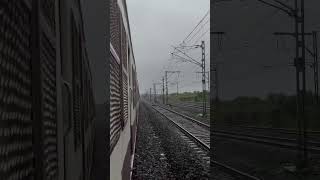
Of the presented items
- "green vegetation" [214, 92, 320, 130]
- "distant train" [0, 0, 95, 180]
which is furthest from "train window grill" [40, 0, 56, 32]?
"green vegetation" [214, 92, 320, 130]

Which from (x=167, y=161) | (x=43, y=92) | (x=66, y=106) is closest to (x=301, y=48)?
(x=167, y=161)

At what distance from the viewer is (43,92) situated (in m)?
1.53

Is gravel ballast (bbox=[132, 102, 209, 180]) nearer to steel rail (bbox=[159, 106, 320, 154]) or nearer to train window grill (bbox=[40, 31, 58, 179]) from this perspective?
steel rail (bbox=[159, 106, 320, 154])

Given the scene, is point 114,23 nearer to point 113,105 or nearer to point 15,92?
point 113,105

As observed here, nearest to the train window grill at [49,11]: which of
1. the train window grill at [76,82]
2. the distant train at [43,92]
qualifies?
the distant train at [43,92]

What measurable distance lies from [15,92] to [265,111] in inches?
557

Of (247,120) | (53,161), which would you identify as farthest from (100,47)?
(247,120)

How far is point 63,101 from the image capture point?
2.02 metres

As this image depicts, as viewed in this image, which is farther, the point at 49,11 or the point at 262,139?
the point at 262,139

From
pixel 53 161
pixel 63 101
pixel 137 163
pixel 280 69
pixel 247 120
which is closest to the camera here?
pixel 53 161

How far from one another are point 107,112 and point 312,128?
18534 mm

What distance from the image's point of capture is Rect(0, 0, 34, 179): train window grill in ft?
3.59

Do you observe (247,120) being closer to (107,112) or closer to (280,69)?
(280,69)

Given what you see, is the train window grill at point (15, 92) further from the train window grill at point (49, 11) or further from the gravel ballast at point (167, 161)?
the gravel ballast at point (167, 161)
